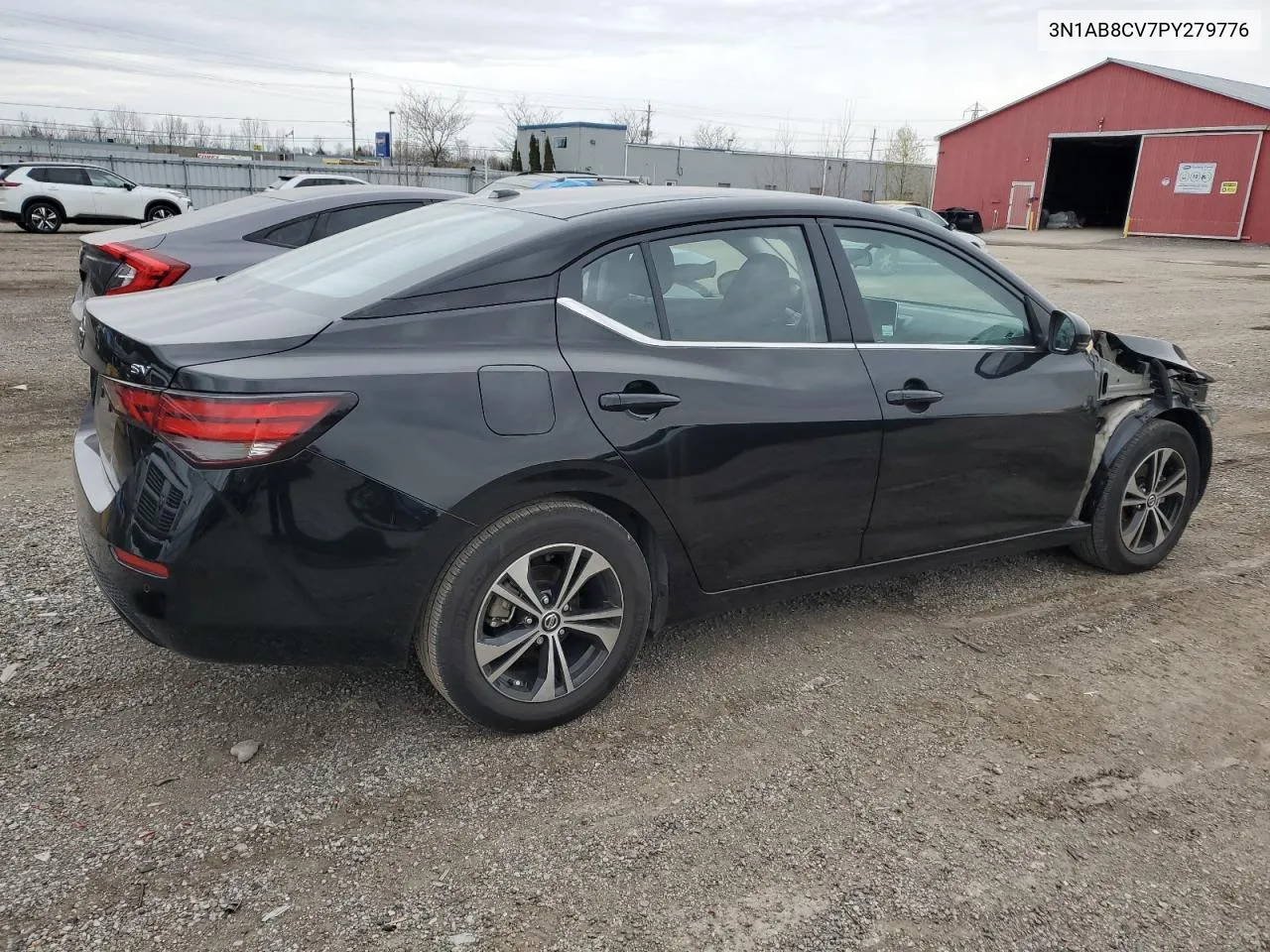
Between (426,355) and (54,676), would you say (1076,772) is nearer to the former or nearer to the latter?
(426,355)

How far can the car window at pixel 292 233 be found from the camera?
6609 mm

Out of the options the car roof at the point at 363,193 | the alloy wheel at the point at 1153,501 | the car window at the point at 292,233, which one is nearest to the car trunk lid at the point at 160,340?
the alloy wheel at the point at 1153,501

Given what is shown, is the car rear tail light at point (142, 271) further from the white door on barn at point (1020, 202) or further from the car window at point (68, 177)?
the white door on barn at point (1020, 202)

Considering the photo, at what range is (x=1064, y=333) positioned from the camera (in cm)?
389

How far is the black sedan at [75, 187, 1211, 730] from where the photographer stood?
2.53m

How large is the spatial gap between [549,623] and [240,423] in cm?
105

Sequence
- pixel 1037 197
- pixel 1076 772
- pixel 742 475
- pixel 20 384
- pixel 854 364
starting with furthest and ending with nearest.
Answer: pixel 1037 197 → pixel 20 384 → pixel 854 364 → pixel 742 475 → pixel 1076 772

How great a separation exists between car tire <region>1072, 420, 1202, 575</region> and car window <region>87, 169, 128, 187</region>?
981 inches

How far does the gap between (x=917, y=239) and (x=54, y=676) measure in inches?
134

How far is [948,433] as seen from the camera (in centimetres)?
354

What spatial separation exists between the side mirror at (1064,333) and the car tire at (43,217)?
25331 millimetres

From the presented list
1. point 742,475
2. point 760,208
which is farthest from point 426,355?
point 760,208

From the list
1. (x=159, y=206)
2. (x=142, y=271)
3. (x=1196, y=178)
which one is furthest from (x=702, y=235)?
→ (x=1196, y=178)

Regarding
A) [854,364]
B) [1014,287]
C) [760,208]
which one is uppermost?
[760,208]
